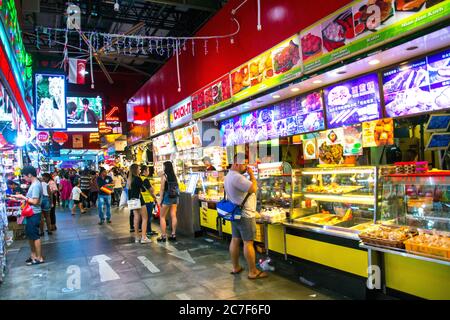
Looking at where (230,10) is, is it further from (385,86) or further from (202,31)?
(385,86)

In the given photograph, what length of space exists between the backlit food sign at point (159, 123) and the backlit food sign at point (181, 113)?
48cm

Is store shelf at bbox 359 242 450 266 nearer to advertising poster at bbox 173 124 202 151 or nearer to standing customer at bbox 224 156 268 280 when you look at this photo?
standing customer at bbox 224 156 268 280

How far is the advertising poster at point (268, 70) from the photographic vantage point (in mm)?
5574

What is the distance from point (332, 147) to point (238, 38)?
3556 mm

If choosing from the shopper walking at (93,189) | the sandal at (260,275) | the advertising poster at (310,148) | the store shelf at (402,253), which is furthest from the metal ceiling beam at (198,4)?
the shopper walking at (93,189)

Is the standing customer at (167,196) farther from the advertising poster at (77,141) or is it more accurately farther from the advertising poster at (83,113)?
the advertising poster at (77,141)

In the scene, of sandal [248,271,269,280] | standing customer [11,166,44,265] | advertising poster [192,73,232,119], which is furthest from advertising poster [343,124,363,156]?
standing customer [11,166,44,265]

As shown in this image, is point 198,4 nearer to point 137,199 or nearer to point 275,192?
point 137,199

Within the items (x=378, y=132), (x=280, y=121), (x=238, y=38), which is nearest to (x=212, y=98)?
(x=238, y=38)

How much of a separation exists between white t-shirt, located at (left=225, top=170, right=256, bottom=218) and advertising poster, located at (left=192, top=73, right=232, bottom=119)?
2690mm

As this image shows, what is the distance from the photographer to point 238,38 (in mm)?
7762

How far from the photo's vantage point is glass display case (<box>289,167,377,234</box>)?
15.7ft

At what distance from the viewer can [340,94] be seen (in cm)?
553

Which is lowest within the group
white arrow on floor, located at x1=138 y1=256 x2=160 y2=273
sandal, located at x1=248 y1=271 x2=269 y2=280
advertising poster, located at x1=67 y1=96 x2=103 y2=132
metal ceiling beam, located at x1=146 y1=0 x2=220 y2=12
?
white arrow on floor, located at x1=138 y1=256 x2=160 y2=273
